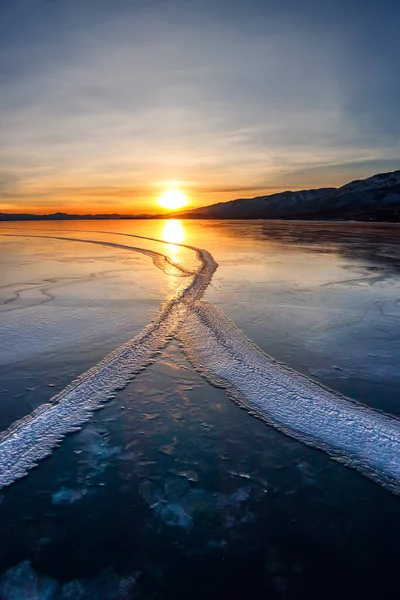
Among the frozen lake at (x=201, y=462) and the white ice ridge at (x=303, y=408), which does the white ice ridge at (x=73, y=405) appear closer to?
the frozen lake at (x=201, y=462)

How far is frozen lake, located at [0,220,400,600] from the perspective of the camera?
2715mm

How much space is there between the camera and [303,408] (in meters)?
4.79

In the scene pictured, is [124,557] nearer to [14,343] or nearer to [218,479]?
[218,479]

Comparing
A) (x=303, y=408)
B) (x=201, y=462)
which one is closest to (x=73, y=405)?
(x=201, y=462)

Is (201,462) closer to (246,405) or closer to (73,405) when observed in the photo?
(246,405)

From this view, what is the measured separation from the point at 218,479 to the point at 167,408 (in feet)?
4.55

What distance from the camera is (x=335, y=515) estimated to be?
10.5ft

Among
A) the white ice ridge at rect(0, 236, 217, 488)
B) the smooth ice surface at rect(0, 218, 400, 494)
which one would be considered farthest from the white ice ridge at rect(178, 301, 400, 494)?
the white ice ridge at rect(0, 236, 217, 488)

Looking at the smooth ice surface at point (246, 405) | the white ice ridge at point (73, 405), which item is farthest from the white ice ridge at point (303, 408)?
the white ice ridge at point (73, 405)

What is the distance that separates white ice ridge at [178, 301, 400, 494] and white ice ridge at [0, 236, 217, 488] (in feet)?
2.96

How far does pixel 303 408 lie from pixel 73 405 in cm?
311

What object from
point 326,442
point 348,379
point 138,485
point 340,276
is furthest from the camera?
point 340,276

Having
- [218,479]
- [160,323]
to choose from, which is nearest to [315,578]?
[218,479]

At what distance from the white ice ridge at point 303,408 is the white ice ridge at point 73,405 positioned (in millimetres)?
902
